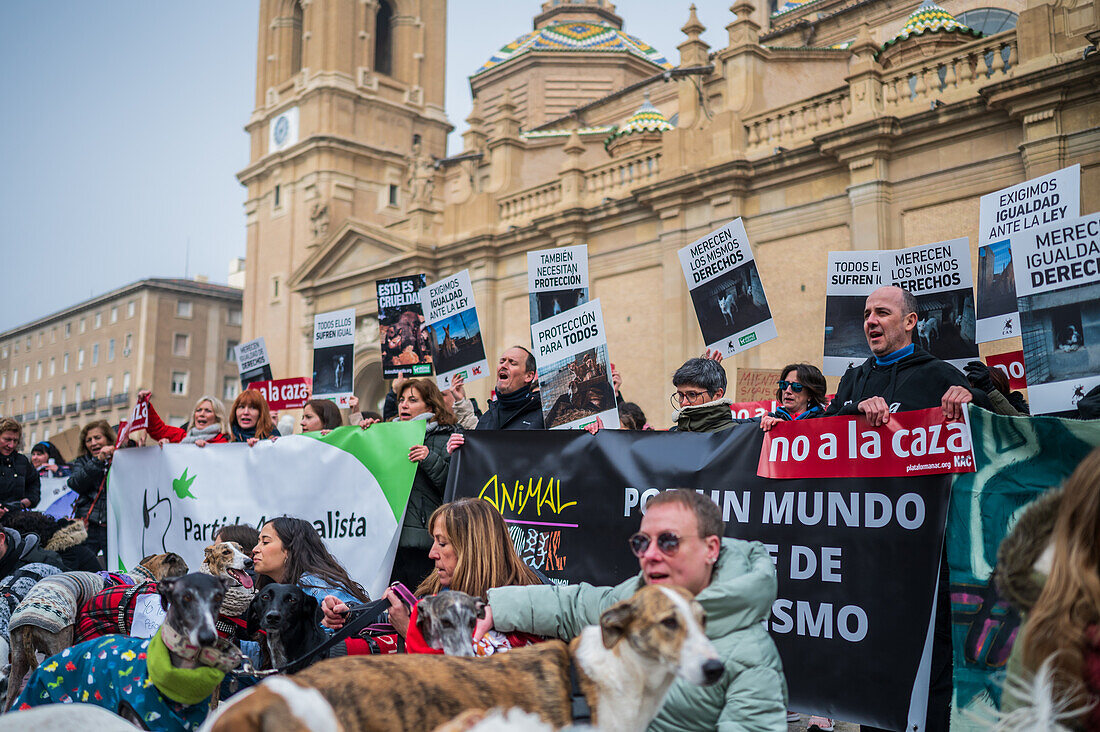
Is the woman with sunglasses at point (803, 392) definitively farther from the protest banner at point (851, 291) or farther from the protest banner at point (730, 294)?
the protest banner at point (851, 291)

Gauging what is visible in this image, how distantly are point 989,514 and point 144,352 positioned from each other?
2443 inches

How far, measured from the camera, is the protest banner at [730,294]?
7488 mm

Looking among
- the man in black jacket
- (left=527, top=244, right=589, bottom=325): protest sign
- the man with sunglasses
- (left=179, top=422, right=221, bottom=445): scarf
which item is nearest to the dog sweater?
the man with sunglasses

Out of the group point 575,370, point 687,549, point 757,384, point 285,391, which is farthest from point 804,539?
point 757,384

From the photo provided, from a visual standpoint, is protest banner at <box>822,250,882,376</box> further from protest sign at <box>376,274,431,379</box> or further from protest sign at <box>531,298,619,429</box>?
protest sign at <box>376,274,431,379</box>

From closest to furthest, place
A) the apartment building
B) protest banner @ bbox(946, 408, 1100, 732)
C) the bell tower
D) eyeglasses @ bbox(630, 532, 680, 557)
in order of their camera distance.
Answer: eyeglasses @ bbox(630, 532, 680, 557) < protest banner @ bbox(946, 408, 1100, 732) < the bell tower < the apartment building

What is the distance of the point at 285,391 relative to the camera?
1146cm

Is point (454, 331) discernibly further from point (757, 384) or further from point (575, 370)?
point (757, 384)

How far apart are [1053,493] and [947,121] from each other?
1614 centimetres

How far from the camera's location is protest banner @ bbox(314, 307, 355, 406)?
35.8ft

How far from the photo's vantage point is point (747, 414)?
10875 mm

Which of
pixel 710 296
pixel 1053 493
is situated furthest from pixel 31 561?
pixel 1053 493

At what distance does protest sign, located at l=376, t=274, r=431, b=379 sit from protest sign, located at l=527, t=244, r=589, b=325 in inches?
82.4

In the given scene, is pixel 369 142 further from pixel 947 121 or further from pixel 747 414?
pixel 747 414
